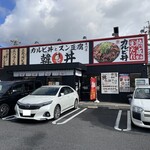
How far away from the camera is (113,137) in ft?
20.6

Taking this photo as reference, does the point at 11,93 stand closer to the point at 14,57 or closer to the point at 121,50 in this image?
the point at 14,57

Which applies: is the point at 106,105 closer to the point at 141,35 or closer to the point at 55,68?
the point at 55,68

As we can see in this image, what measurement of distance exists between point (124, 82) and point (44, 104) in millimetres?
8025

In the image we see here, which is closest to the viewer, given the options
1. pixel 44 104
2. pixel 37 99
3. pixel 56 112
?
pixel 44 104

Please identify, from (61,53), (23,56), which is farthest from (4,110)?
(23,56)

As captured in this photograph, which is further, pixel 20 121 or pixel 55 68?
pixel 55 68

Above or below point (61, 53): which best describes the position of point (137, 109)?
below

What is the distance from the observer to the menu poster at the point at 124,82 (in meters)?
14.6

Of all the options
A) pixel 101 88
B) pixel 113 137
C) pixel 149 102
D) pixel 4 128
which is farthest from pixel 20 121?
pixel 101 88

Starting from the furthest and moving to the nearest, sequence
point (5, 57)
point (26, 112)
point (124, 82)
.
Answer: point (5, 57), point (124, 82), point (26, 112)

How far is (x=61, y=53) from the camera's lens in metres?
16.6

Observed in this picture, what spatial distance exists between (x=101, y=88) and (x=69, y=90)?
4.90m

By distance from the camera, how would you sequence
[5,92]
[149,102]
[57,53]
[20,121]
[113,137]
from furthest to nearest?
[57,53], [5,92], [20,121], [149,102], [113,137]

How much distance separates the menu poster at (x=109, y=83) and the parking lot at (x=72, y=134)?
6.05m
